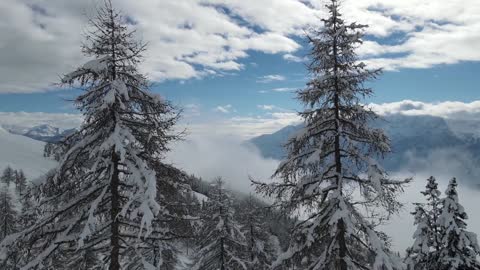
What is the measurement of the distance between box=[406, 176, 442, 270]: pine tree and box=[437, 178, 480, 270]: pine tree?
0.49 metres

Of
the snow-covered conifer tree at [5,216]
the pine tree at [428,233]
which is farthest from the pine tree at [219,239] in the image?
the snow-covered conifer tree at [5,216]

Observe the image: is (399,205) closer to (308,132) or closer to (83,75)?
(308,132)

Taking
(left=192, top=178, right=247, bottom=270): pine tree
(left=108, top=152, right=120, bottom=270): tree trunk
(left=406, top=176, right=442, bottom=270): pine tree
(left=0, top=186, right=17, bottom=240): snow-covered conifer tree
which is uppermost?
(left=108, top=152, right=120, bottom=270): tree trunk

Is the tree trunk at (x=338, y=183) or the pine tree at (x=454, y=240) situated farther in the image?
the pine tree at (x=454, y=240)

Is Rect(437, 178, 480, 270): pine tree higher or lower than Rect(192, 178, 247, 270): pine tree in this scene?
higher

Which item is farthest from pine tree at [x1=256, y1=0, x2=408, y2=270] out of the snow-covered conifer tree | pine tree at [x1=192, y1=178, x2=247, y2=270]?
the snow-covered conifer tree

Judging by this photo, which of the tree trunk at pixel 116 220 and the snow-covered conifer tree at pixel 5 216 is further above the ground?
the tree trunk at pixel 116 220

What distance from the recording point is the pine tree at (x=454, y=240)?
17.8m

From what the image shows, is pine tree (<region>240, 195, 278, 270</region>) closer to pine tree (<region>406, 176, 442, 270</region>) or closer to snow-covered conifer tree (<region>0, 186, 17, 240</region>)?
pine tree (<region>406, 176, 442, 270</region>)

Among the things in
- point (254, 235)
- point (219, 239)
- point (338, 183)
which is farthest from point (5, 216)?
point (338, 183)

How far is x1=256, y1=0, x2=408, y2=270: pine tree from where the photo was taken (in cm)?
1258

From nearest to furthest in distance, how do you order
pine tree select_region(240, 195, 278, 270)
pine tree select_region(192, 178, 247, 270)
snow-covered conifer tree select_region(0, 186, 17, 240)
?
pine tree select_region(192, 178, 247, 270) < pine tree select_region(240, 195, 278, 270) < snow-covered conifer tree select_region(0, 186, 17, 240)

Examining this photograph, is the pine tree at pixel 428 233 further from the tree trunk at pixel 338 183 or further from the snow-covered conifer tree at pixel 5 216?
the snow-covered conifer tree at pixel 5 216

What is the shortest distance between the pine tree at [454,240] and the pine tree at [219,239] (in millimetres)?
13224
